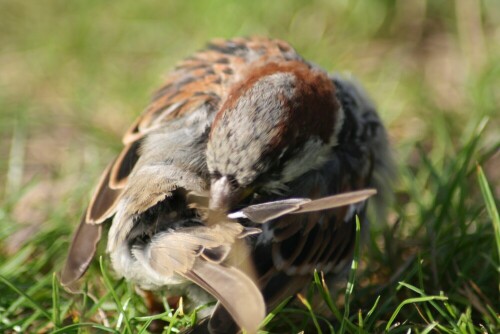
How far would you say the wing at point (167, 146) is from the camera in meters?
3.49

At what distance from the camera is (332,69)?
20.0ft

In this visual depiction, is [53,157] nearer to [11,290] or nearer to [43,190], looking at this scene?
[43,190]

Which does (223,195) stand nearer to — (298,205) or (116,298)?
(298,205)

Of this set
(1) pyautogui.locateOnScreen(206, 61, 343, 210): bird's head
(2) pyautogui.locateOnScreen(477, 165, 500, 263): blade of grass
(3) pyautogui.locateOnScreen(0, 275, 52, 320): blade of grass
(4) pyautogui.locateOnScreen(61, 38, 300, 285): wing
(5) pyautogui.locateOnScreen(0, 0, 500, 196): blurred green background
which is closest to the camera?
(1) pyautogui.locateOnScreen(206, 61, 343, 210): bird's head

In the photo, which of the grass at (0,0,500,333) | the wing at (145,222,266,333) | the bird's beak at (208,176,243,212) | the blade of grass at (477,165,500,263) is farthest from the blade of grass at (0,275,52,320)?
the blade of grass at (477,165,500,263)

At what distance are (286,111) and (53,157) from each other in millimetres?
2500

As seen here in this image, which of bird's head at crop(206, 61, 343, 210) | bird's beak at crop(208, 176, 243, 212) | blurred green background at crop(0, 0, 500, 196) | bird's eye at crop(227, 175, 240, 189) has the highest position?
bird's head at crop(206, 61, 343, 210)

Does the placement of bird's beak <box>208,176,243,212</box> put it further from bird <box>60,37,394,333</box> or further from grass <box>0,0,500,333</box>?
grass <box>0,0,500,333</box>

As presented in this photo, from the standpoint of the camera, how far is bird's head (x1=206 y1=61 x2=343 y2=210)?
3.38m

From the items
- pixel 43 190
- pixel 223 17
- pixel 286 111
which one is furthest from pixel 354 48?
pixel 286 111

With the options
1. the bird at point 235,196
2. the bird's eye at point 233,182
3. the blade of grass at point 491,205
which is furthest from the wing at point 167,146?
the blade of grass at point 491,205

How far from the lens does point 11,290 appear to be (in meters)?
3.91

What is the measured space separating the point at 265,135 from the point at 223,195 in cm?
28

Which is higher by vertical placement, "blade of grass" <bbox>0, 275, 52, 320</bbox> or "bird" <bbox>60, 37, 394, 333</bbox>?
"bird" <bbox>60, 37, 394, 333</bbox>
